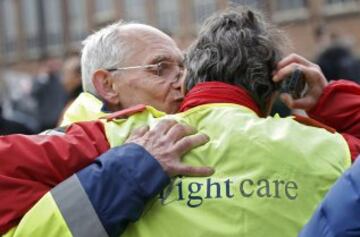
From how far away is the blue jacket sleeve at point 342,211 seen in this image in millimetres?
2197

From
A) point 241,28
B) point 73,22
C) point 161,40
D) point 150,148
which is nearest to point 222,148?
point 150,148

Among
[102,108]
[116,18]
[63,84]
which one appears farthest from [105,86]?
[116,18]

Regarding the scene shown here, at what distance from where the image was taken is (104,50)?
350 cm

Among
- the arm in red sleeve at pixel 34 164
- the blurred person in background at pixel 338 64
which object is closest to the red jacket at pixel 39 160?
the arm in red sleeve at pixel 34 164

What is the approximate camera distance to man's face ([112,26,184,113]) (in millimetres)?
3412

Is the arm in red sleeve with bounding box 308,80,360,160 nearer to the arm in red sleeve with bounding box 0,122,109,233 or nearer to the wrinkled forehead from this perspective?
the wrinkled forehead

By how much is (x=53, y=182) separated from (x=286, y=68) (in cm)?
79

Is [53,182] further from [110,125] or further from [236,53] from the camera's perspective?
[236,53]

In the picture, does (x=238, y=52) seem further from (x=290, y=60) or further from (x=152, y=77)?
(x=152, y=77)

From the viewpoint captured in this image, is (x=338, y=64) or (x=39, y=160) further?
(x=338, y=64)

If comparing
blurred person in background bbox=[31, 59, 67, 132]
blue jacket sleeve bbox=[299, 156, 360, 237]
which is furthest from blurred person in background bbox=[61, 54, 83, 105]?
blue jacket sleeve bbox=[299, 156, 360, 237]

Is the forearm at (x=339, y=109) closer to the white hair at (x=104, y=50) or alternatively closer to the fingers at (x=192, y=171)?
the fingers at (x=192, y=171)

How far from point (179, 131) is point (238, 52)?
0.31 m

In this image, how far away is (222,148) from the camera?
286cm
